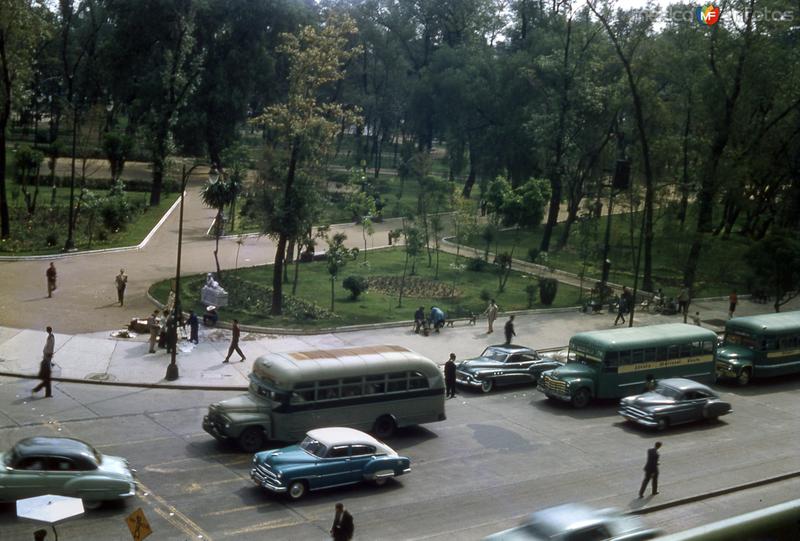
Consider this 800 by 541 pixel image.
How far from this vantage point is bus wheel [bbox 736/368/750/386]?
105 ft

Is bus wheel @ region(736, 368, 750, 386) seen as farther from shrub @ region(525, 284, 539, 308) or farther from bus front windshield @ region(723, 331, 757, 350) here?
shrub @ region(525, 284, 539, 308)

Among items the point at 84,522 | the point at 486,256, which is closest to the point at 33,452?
the point at 84,522

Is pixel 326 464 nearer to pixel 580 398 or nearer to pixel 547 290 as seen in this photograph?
pixel 580 398

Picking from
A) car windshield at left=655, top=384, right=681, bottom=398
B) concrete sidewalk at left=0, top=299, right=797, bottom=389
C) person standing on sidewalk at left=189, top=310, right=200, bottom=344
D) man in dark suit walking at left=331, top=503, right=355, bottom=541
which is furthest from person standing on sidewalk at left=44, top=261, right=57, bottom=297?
man in dark suit walking at left=331, top=503, right=355, bottom=541

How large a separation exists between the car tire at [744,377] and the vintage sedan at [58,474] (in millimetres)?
22161

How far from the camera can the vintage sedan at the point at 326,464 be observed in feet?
63.4

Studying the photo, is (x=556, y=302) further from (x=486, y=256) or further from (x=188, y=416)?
(x=188, y=416)

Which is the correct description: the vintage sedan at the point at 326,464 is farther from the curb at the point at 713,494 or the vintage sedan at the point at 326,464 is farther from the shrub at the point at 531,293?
the shrub at the point at 531,293

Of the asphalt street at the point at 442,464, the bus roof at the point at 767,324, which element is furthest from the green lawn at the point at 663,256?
the asphalt street at the point at 442,464

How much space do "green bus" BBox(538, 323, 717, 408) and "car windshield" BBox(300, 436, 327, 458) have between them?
10.3 m

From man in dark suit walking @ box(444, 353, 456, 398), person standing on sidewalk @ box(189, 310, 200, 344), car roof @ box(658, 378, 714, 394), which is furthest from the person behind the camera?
A: person standing on sidewalk @ box(189, 310, 200, 344)

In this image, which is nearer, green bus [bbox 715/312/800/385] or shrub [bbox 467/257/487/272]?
green bus [bbox 715/312/800/385]

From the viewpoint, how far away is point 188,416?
24.9m

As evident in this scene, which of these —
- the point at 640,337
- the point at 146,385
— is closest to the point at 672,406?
the point at 640,337
